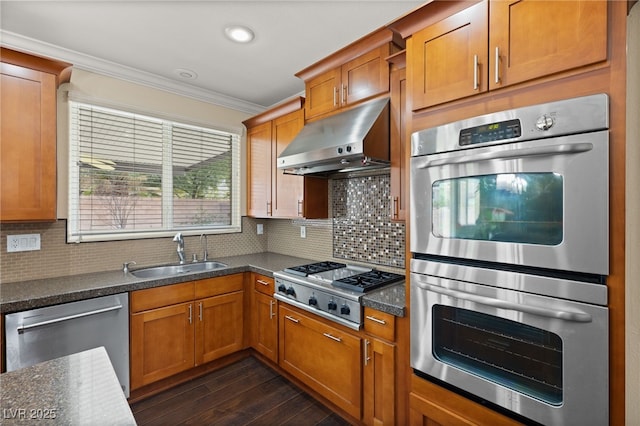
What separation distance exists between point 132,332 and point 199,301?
0.53 metres

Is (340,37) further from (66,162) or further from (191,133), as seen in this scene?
(66,162)

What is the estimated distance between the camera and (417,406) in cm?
160

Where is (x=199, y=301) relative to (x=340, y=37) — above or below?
below

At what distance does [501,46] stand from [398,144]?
2.62 feet

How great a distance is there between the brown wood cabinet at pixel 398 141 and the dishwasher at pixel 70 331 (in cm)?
210

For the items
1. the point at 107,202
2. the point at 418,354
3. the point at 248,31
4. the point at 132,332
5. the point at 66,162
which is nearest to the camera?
the point at 418,354

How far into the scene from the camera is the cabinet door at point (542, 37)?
111cm

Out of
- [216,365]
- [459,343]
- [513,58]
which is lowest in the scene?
[216,365]

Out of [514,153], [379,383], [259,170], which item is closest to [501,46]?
[514,153]

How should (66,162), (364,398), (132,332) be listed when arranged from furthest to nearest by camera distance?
(66,162) < (132,332) < (364,398)

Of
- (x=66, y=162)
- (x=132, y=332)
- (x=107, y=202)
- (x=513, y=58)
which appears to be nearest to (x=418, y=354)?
(x=513, y=58)

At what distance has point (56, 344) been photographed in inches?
78.4

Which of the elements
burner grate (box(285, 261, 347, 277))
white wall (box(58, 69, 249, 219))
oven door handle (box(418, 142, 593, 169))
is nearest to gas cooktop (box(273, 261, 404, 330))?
burner grate (box(285, 261, 347, 277))

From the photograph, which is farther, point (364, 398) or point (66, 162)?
point (66, 162)
